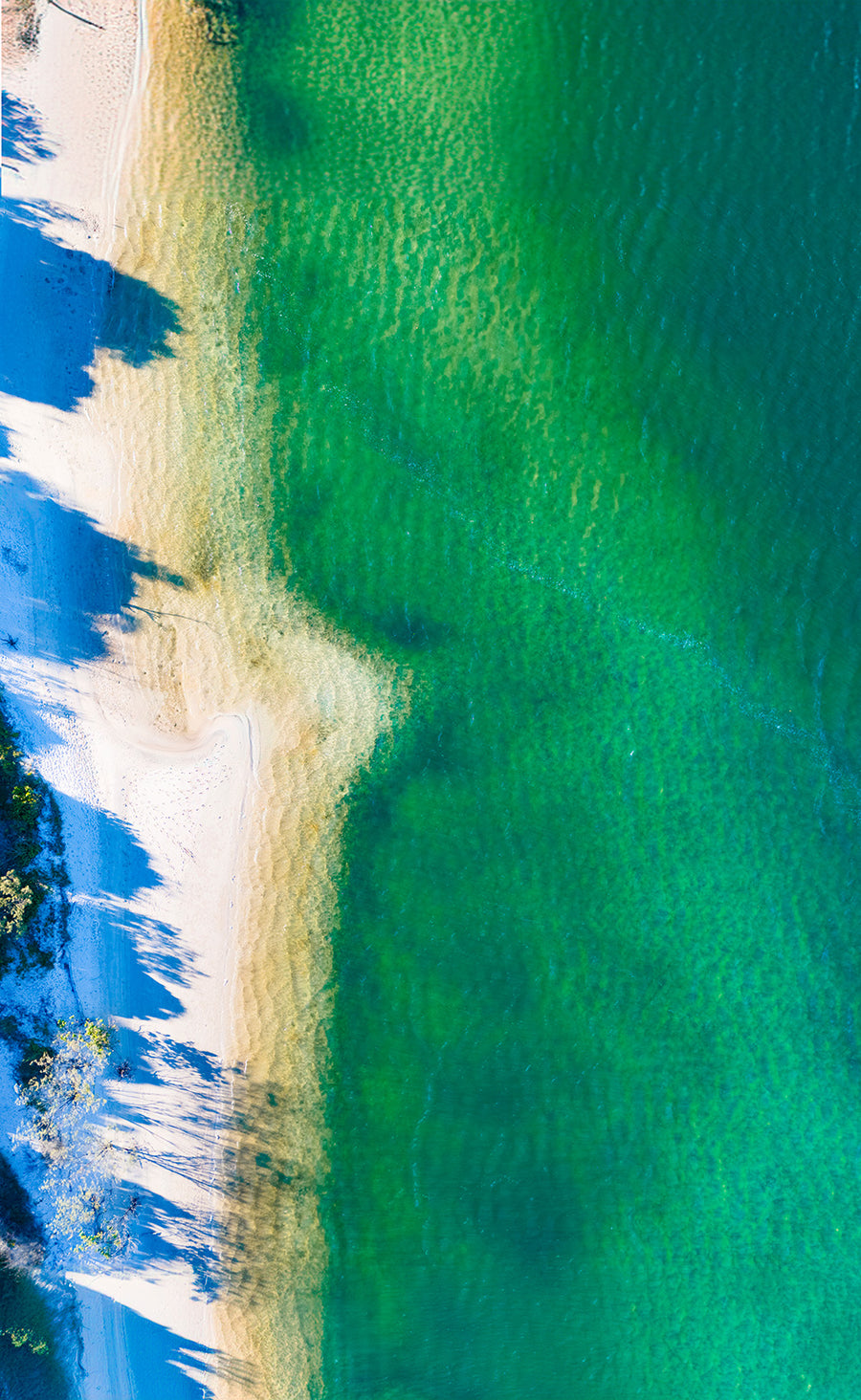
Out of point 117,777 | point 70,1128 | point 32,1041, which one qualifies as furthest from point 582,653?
point 70,1128

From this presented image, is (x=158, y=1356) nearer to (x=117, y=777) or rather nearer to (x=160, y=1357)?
(x=160, y=1357)

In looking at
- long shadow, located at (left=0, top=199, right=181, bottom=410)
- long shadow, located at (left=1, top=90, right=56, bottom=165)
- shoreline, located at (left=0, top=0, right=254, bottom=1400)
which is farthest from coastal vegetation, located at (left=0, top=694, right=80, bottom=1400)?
long shadow, located at (left=1, top=90, right=56, bottom=165)

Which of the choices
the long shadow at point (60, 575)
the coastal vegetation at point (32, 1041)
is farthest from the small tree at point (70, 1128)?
the long shadow at point (60, 575)

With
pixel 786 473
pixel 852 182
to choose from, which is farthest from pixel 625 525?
pixel 852 182

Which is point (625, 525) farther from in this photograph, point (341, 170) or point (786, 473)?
point (341, 170)

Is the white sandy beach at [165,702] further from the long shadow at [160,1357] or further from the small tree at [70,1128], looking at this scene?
the small tree at [70,1128]

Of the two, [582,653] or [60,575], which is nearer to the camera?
[582,653]
